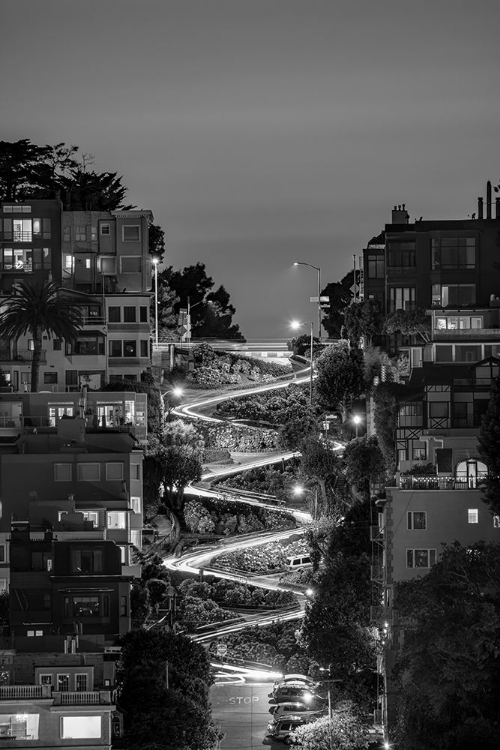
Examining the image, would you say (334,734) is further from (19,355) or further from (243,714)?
(19,355)

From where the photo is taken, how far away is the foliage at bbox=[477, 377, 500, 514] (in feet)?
316

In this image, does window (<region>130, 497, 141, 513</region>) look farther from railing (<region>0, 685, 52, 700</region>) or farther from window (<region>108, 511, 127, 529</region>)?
railing (<region>0, 685, 52, 700</region>)

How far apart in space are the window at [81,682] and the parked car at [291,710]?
11017 millimetres

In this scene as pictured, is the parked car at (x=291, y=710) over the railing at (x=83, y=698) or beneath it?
beneath

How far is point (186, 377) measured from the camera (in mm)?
153625

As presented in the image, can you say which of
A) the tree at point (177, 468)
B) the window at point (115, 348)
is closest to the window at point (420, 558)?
the tree at point (177, 468)

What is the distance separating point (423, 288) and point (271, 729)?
144 ft

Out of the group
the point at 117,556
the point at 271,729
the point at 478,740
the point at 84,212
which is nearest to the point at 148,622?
the point at 117,556

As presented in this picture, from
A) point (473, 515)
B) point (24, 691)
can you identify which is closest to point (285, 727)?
point (473, 515)

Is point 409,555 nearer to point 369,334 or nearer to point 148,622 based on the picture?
point 148,622

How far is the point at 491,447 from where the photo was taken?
99.6 meters

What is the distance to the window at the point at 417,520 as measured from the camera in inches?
3848

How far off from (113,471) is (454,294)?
2900 cm

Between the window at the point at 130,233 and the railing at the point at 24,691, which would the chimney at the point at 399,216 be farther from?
the railing at the point at 24,691
